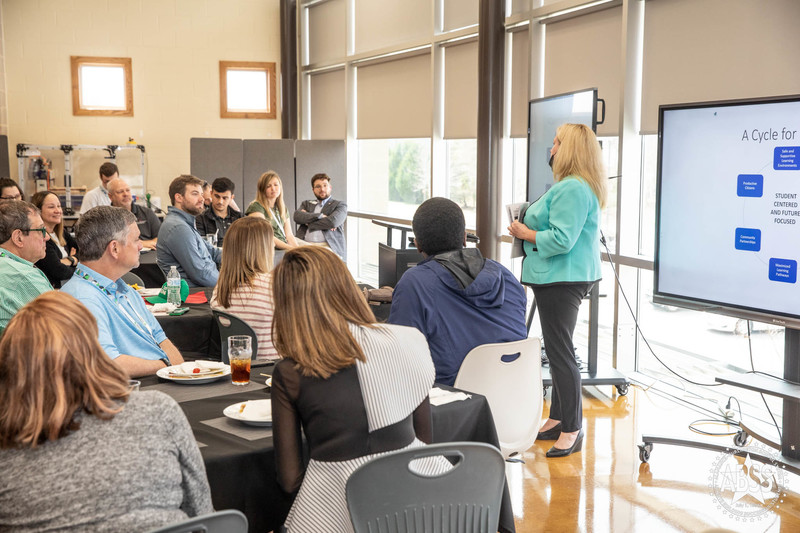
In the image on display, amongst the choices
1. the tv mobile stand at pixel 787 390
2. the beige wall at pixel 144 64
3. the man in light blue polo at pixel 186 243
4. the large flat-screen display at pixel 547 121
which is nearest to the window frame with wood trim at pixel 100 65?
the beige wall at pixel 144 64

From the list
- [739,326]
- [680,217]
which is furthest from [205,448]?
[739,326]

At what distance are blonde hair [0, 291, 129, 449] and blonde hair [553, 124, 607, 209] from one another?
107 inches

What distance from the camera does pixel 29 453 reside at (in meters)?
1.40

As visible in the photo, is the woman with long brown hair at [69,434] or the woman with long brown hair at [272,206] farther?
the woman with long brown hair at [272,206]

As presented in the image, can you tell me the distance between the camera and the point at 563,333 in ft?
12.2

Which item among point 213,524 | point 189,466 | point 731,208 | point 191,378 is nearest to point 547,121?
point 731,208

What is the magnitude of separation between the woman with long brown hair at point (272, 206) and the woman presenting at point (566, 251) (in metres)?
3.06

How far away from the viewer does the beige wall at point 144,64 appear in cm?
941

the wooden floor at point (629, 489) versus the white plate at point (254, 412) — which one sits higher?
the white plate at point (254, 412)

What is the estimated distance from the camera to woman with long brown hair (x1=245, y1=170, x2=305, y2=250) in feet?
21.1

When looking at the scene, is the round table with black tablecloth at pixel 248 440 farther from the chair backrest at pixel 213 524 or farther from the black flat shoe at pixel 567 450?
the black flat shoe at pixel 567 450

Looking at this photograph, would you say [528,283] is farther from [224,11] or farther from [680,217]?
[224,11]

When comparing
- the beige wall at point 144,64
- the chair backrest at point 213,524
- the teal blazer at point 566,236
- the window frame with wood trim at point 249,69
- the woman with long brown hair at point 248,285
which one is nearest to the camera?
the chair backrest at point 213,524

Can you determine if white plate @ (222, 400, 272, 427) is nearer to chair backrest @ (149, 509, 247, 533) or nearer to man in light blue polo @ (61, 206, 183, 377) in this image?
chair backrest @ (149, 509, 247, 533)
